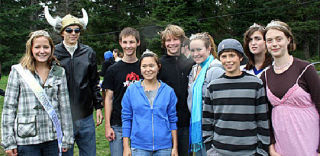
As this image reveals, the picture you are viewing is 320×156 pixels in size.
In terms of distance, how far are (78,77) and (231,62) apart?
6.16 ft

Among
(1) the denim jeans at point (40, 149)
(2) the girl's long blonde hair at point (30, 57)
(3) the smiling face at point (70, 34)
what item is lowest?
(1) the denim jeans at point (40, 149)

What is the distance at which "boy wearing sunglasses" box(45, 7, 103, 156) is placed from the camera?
330 cm

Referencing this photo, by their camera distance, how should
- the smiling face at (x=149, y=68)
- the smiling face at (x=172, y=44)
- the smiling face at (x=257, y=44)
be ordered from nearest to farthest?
the smiling face at (x=149, y=68), the smiling face at (x=257, y=44), the smiling face at (x=172, y=44)

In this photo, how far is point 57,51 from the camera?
3354mm

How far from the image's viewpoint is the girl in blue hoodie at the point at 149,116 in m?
2.97

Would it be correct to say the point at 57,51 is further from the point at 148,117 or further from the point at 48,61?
the point at 148,117

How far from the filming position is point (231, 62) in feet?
8.67

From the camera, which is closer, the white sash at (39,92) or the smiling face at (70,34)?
the white sash at (39,92)

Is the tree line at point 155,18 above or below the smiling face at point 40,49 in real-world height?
above

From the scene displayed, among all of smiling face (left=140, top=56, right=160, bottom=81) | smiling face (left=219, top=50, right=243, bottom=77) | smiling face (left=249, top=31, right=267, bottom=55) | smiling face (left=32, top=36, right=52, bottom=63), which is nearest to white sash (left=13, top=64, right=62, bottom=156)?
smiling face (left=32, top=36, right=52, bottom=63)

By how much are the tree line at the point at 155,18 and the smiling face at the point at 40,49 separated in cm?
1919

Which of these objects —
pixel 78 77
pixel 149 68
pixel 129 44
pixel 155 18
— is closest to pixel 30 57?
pixel 78 77

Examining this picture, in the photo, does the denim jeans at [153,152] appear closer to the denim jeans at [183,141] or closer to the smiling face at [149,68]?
the denim jeans at [183,141]

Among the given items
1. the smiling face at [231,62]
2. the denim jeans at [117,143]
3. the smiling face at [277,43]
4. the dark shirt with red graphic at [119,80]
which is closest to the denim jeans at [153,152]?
the denim jeans at [117,143]
